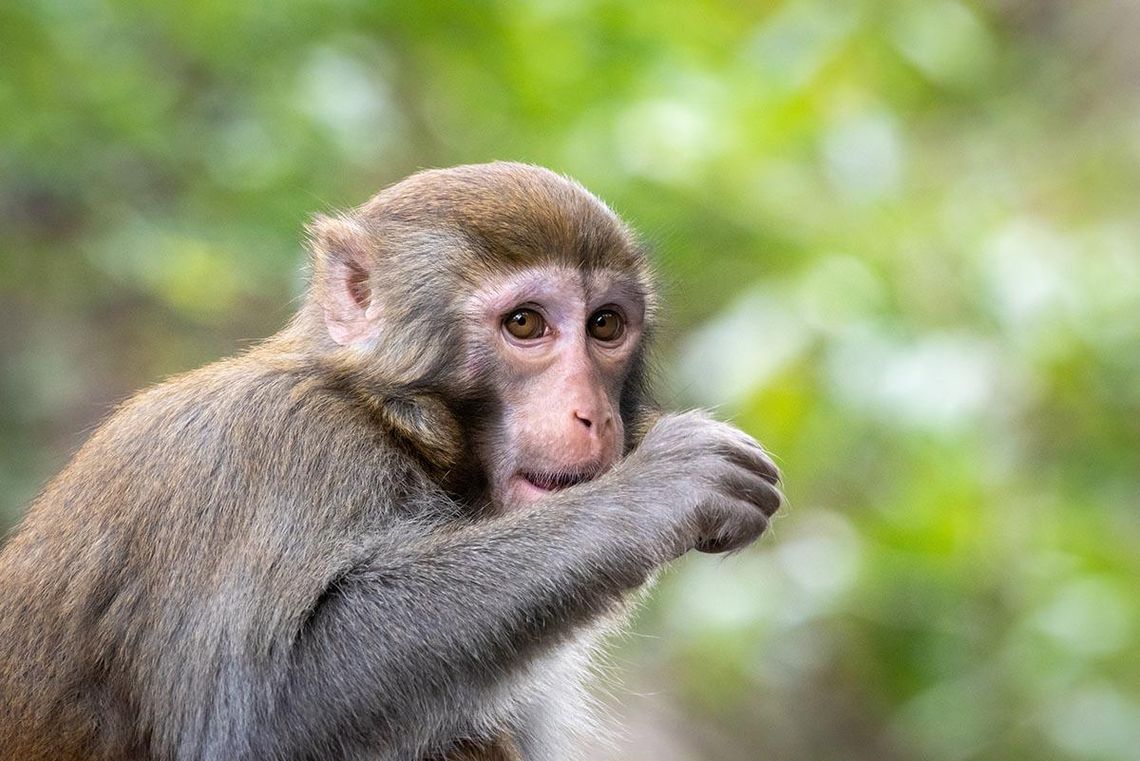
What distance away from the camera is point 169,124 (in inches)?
310

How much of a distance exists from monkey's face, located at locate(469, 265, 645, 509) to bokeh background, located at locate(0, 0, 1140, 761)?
1947 mm

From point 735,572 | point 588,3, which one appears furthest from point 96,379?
point 735,572

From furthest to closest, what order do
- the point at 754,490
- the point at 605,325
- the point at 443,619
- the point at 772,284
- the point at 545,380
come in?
the point at 772,284, the point at 605,325, the point at 545,380, the point at 754,490, the point at 443,619

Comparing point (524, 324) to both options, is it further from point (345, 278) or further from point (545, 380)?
point (345, 278)

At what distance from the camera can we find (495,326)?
4.46 m

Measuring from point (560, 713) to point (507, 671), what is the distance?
1.21 metres

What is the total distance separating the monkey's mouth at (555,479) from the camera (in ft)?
14.2

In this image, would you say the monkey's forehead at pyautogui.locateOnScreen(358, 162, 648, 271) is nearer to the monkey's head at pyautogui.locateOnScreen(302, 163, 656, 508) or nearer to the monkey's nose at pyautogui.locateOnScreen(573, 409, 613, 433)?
the monkey's head at pyautogui.locateOnScreen(302, 163, 656, 508)

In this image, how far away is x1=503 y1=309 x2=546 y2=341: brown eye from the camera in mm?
4469

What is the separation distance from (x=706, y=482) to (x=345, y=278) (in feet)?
4.40

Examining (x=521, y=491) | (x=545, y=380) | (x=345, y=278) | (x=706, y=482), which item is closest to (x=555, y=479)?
(x=521, y=491)

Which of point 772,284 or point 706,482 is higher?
point 772,284

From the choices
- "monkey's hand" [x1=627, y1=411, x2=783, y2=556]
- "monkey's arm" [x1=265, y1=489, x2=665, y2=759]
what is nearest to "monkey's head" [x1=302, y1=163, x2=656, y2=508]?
"monkey's hand" [x1=627, y1=411, x2=783, y2=556]

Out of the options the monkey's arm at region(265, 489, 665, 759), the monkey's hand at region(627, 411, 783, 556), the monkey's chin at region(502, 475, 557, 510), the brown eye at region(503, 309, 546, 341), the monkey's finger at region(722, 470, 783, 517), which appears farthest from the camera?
the brown eye at region(503, 309, 546, 341)
